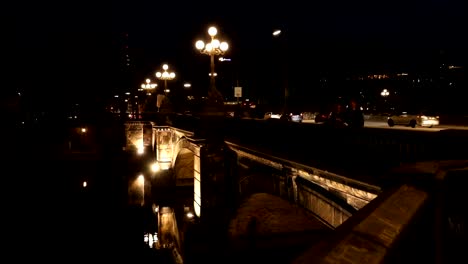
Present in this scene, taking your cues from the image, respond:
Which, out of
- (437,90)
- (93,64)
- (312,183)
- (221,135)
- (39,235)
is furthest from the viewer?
Answer: (93,64)

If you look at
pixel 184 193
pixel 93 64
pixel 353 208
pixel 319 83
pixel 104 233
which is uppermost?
pixel 93 64

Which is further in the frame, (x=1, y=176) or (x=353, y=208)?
(x=1, y=176)

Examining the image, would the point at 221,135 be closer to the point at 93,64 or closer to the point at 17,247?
the point at 17,247

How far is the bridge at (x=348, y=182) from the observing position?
9.64 feet

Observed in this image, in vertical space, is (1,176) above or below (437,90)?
below

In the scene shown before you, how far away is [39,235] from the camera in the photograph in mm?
27125

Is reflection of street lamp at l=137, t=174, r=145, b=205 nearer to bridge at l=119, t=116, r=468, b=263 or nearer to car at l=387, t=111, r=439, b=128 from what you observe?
bridge at l=119, t=116, r=468, b=263

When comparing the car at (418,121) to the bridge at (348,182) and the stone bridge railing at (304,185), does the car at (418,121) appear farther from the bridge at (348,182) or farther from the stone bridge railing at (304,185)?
the stone bridge railing at (304,185)

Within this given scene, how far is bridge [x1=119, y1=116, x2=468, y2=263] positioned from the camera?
2.94m

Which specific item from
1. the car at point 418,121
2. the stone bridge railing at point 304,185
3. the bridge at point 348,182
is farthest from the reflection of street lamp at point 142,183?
the stone bridge railing at point 304,185

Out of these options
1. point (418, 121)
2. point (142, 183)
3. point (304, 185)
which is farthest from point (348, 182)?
point (142, 183)

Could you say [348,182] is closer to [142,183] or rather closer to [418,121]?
[418,121]

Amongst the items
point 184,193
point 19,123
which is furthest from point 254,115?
point 19,123

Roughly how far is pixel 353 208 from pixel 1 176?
39.8m
